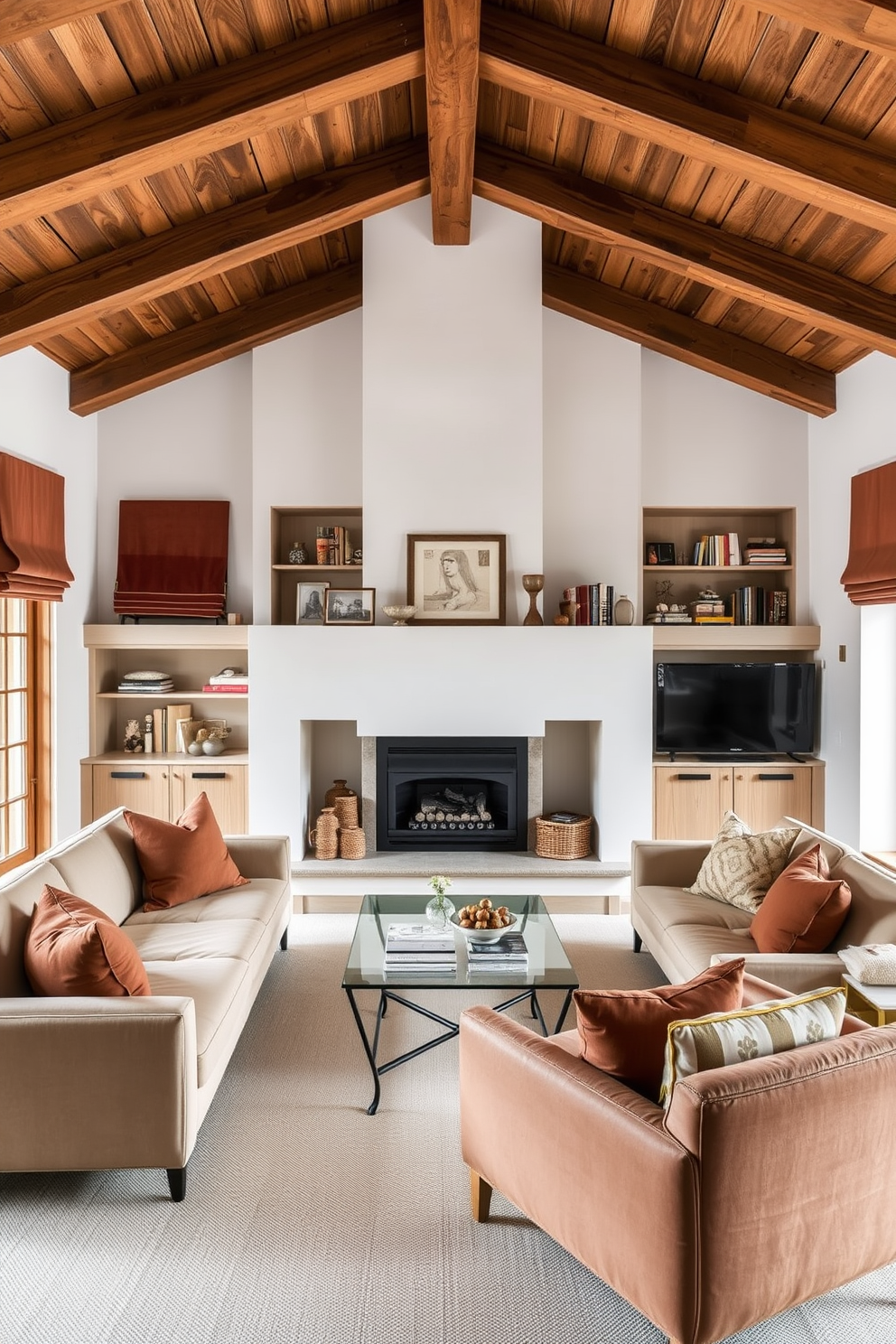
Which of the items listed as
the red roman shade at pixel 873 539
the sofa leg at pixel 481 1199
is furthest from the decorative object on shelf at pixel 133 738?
the red roman shade at pixel 873 539

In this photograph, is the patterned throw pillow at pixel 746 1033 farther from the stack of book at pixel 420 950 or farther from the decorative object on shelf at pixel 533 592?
the decorative object on shelf at pixel 533 592

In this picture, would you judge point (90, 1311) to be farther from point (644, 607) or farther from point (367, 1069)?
point (644, 607)

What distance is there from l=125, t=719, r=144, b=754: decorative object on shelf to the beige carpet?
309cm

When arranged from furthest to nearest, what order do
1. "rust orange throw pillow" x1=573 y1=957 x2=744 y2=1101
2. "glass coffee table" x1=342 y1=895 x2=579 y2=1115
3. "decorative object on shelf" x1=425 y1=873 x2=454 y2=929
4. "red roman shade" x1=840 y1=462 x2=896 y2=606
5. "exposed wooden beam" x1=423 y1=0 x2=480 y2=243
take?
"red roman shade" x1=840 y1=462 x2=896 y2=606 → "decorative object on shelf" x1=425 y1=873 x2=454 y2=929 → "exposed wooden beam" x1=423 y1=0 x2=480 y2=243 → "glass coffee table" x1=342 y1=895 x2=579 y2=1115 → "rust orange throw pillow" x1=573 y1=957 x2=744 y2=1101

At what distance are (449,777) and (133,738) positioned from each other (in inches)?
80.3

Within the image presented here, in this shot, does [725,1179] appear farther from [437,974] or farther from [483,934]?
[483,934]

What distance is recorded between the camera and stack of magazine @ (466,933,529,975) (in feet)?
10.5

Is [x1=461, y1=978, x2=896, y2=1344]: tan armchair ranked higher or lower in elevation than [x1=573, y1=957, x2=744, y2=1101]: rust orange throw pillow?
lower

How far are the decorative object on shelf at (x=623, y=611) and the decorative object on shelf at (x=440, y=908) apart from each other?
8.18ft

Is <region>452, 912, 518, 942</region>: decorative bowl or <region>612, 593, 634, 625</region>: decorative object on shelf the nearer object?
<region>452, 912, 518, 942</region>: decorative bowl

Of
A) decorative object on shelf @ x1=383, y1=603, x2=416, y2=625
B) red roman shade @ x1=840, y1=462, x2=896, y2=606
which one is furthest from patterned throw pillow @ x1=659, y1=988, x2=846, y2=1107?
decorative object on shelf @ x1=383, y1=603, x2=416, y2=625

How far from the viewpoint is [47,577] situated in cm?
492

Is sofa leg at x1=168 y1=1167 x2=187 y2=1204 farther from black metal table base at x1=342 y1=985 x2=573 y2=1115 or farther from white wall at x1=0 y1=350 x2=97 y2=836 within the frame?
white wall at x1=0 y1=350 x2=97 y2=836

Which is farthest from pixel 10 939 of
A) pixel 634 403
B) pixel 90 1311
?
pixel 634 403
